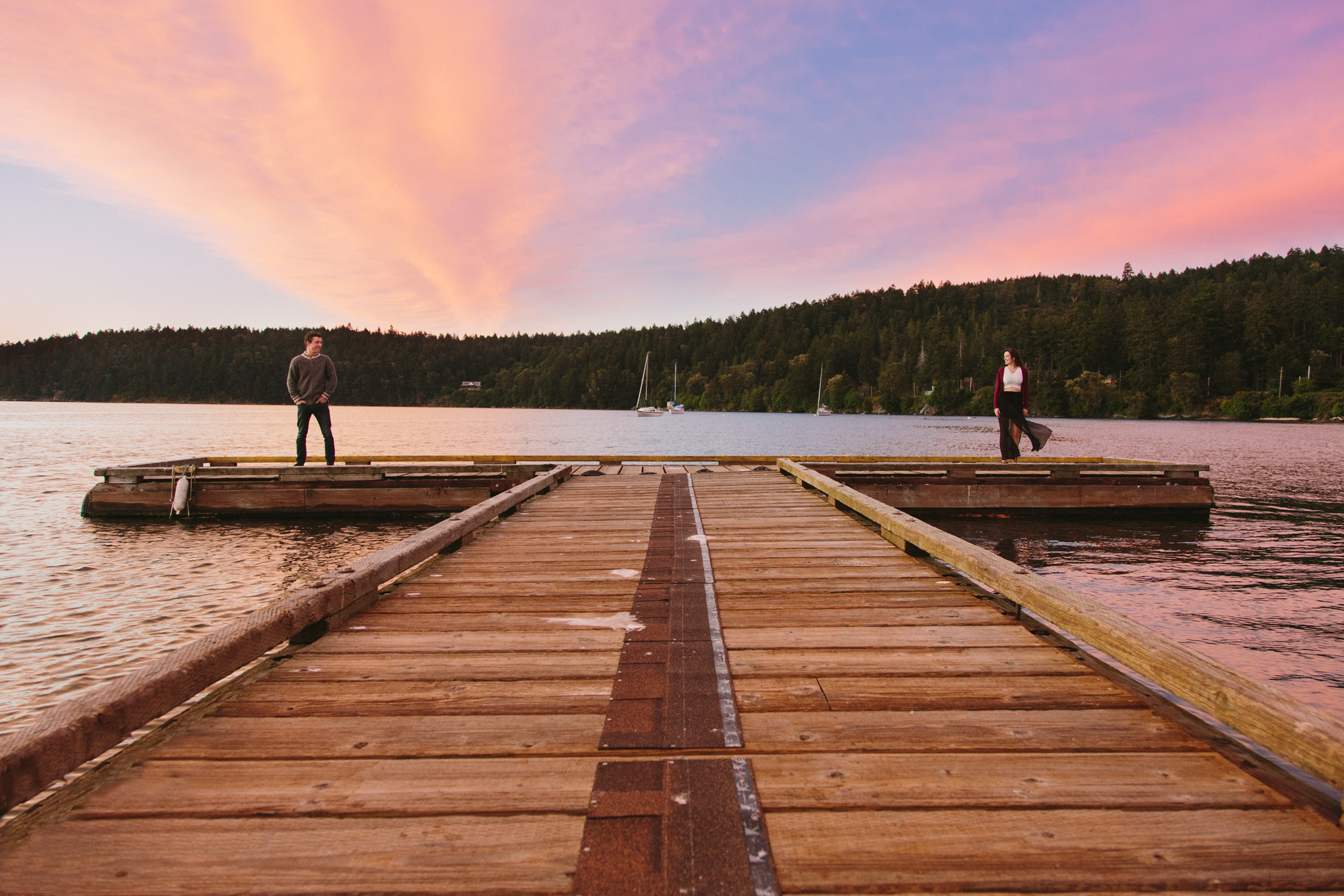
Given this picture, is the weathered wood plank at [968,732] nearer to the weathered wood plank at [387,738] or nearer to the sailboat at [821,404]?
the weathered wood plank at [387,738]

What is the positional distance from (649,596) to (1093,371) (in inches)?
4679

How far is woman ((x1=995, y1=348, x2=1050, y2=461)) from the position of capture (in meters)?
10.6

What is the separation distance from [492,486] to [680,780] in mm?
11079

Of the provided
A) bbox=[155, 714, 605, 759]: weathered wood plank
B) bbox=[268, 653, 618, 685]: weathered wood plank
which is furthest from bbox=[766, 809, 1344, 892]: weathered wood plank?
bbox=[268, 653, 618, 685]: weathered wood plank

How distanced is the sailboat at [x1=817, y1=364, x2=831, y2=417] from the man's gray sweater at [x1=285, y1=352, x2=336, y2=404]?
12365 cm

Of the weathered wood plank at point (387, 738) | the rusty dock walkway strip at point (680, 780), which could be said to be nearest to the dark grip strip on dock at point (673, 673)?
the rusty dock walkway strip at point (680, 780)

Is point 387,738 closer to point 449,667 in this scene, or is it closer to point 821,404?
point 449,667

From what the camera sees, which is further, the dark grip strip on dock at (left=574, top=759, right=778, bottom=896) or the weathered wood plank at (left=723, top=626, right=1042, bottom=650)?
the weathered wood plank at (left=723, top=626, right=1042, bottom=650)

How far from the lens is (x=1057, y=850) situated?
1.88m

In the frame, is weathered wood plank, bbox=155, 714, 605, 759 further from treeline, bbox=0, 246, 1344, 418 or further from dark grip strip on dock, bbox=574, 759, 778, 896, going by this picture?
treeline, bbox=0, 246, 1344, 418

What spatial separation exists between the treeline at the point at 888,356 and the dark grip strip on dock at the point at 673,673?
4341 inches

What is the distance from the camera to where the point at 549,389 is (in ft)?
564

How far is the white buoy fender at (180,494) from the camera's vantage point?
12297 millimetres

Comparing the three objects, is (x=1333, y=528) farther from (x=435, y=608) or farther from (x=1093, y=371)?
(x=1093, y=371)
